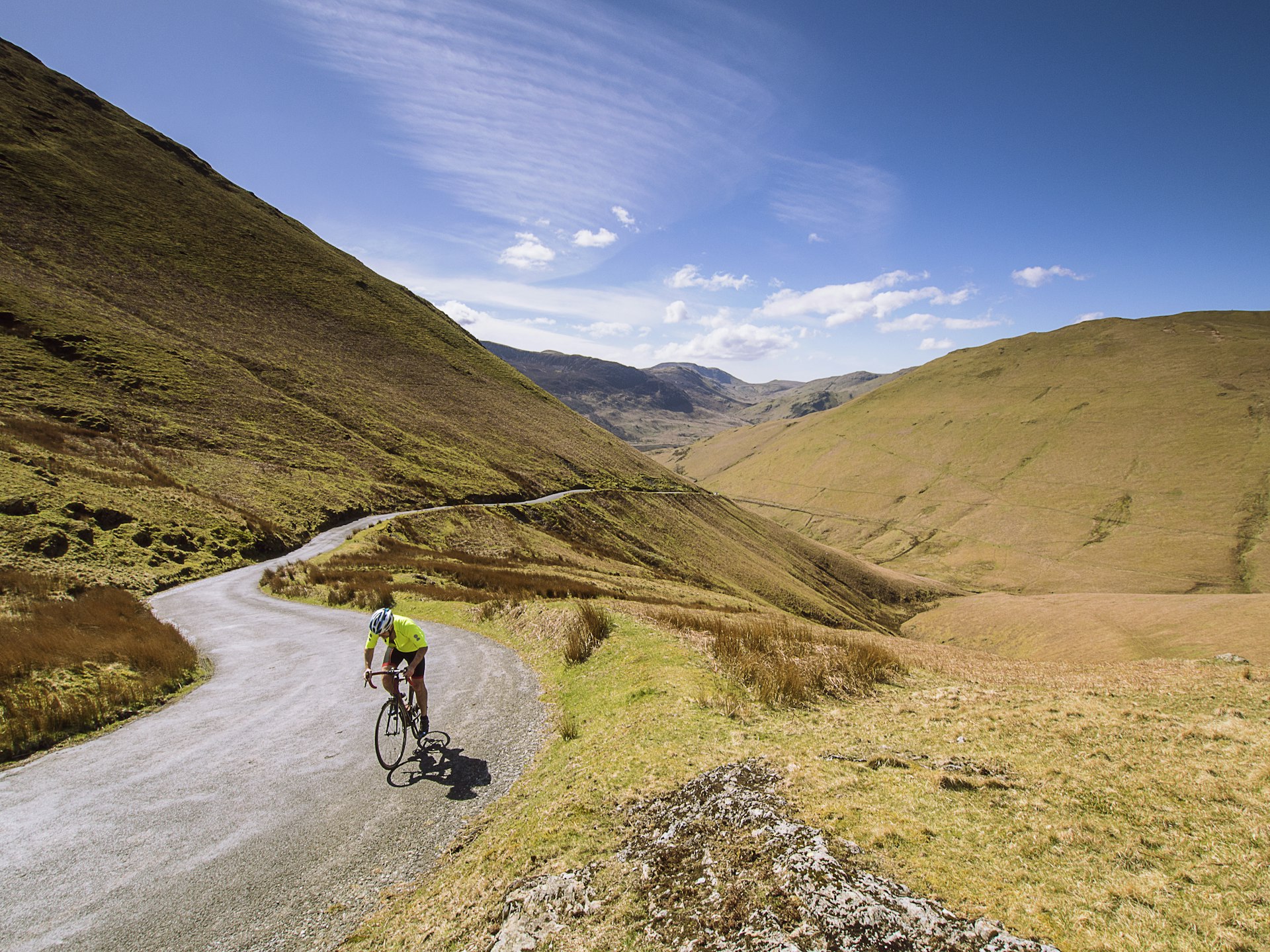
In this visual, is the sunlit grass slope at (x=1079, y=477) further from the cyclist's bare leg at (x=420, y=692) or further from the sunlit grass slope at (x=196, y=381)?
the cyclist's bare leg at (x=420, y=692)

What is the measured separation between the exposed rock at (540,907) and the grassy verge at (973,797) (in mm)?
152

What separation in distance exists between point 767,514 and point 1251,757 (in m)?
162

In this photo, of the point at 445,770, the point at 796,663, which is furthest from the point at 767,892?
the point at 796,663

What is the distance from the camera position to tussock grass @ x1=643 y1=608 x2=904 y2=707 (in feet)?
35.0

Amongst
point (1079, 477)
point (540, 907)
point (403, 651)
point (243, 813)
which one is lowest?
point (243, 813)

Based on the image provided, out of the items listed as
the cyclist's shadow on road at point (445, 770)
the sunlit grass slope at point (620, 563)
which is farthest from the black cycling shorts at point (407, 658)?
the sunlit grass slope at point (620, 563)

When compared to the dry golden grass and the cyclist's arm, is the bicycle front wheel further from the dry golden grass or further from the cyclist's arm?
the dry golden grass

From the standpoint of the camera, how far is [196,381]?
5731 centimetres

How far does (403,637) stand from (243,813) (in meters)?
3.39

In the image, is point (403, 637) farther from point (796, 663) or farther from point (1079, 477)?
point (1079, 477)

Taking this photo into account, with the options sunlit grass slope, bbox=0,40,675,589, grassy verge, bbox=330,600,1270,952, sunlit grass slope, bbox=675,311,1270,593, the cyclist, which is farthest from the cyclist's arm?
sunlit grass slope, bbox=675,311,1270,593

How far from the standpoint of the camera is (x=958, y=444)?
169 m

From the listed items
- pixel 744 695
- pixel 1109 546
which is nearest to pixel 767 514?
pixel 1109 546

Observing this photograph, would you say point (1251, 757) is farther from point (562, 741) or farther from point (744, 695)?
point (562, 741)
